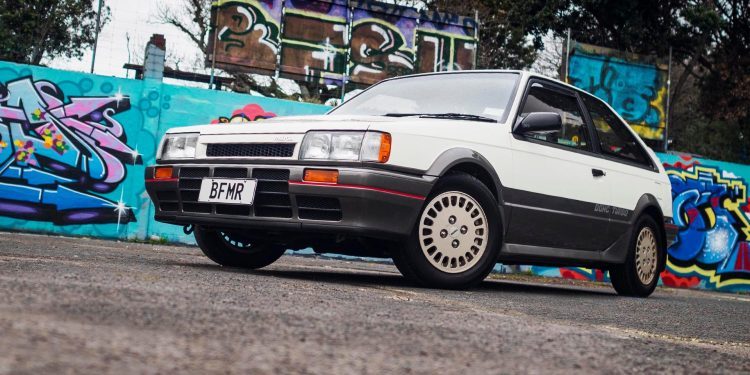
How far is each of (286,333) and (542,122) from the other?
350cm

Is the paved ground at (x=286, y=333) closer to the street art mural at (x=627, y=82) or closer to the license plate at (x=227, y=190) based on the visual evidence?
the license plate at (x=227, y=190)

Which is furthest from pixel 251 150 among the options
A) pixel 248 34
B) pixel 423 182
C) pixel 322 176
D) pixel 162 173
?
pixel 248 34

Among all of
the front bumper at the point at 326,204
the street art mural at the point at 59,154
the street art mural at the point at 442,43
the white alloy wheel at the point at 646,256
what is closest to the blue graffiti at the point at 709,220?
the street art mural at the point at 442,43

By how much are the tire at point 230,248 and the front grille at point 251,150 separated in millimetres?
808

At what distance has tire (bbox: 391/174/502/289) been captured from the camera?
505cm

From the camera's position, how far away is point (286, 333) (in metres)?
2.51

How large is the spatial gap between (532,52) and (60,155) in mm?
12797

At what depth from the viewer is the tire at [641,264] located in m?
6.91

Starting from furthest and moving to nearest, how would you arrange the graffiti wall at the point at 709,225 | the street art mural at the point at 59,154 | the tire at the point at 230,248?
1. the graffiti wall at the point at 709,225
2. the street art mural at the point at 59,154
3. the tire at the point at 230,248

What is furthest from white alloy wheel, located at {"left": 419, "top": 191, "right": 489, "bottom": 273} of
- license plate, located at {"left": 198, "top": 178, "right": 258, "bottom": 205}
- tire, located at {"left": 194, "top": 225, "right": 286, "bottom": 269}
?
tire, located at {"left": 194, "top": 225, "right": 286, "bottom": 269}

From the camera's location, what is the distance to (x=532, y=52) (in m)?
21.1

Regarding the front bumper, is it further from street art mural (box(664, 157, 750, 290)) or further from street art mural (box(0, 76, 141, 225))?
street art mural (box(664, 157, 750, 290))

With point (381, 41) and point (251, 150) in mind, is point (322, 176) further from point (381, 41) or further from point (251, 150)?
point (381, 41)

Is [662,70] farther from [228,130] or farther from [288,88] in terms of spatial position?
[228,130]
